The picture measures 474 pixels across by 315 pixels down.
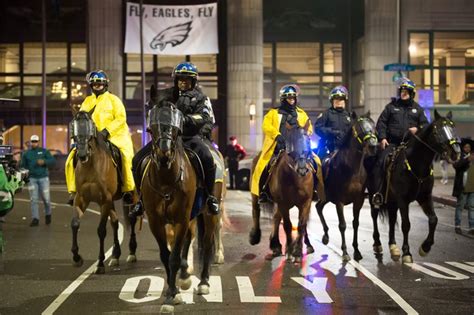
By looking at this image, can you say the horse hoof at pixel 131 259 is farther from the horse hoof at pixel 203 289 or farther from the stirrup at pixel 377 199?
the stirrup at pixel 377 199

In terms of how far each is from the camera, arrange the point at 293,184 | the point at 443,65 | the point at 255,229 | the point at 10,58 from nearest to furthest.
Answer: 1. the point at 293,184
2. the point at 255,229
3. the point at 443,65
4. the point at 10,58

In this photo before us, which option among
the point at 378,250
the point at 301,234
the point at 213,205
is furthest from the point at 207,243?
the point at 378,250

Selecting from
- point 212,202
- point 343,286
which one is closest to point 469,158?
point 343,286

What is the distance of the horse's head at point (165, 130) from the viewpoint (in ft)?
26.9

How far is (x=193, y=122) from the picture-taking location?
9.41 meters

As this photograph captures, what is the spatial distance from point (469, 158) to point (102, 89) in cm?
904

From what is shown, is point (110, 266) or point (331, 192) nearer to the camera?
point (110, 266)

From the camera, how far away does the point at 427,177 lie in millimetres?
12383

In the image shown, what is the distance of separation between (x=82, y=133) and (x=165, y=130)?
3.27m

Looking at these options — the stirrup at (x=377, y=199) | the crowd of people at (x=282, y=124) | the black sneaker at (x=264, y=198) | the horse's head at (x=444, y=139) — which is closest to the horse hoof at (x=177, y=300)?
the crowd of people at (x=282, y=124)

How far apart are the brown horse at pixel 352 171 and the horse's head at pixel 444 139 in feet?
3.12

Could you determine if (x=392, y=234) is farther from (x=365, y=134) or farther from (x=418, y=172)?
(x=365, y=134)

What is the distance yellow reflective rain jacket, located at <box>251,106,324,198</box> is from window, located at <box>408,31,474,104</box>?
89.0 feet

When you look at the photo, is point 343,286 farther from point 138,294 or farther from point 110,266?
point 110,266
